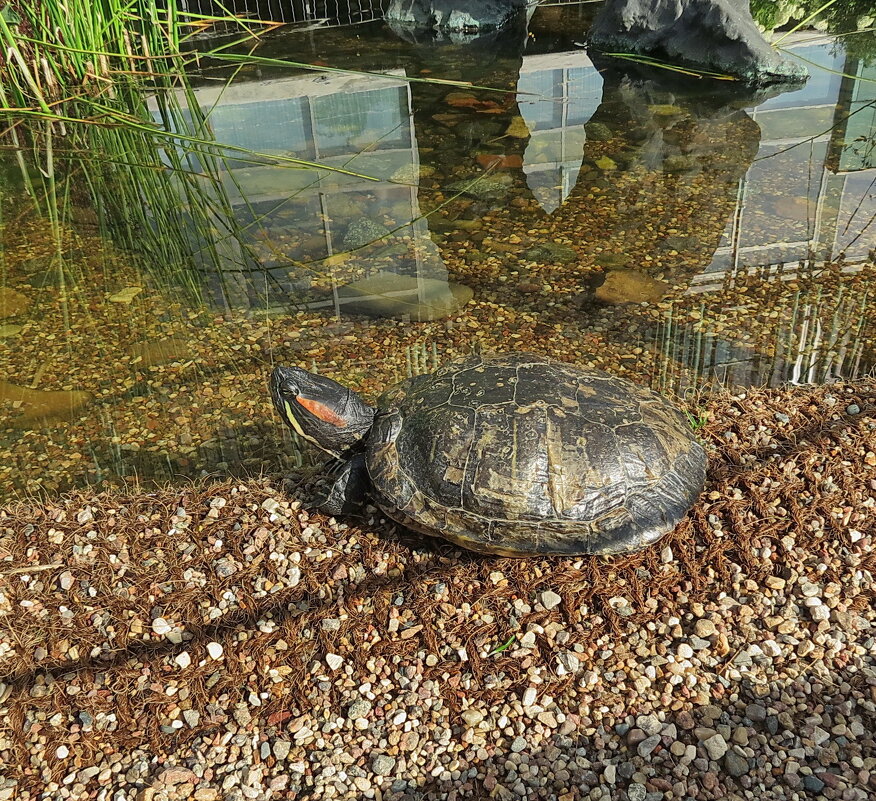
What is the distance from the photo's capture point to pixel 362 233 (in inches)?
239

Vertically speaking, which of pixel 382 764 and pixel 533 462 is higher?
pixel 533 462

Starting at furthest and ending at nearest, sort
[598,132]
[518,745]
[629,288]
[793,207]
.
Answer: [598,132] → [793,207] → [629,288] → [518,745]

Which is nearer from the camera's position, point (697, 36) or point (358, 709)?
point (358, 709)

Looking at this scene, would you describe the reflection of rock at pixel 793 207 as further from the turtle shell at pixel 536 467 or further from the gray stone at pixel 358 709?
the gray stone at pixel 358 709

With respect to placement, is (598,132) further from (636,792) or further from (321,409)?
(636,792)

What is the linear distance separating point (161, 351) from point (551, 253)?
3.05 m

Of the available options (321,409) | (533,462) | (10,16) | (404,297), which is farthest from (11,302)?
(533,462)

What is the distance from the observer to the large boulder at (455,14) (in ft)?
37.9

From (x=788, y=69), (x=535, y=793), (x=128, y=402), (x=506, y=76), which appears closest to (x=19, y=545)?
(x=128, y=402)

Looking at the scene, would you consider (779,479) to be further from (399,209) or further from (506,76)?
(506,76)

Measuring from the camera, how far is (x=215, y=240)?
5934mm

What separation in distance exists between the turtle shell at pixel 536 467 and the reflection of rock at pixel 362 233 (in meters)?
3.17

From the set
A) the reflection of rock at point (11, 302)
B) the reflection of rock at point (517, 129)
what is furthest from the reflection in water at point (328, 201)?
the reflection of rock at point (11, 302)

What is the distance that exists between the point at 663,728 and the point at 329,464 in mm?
1901
